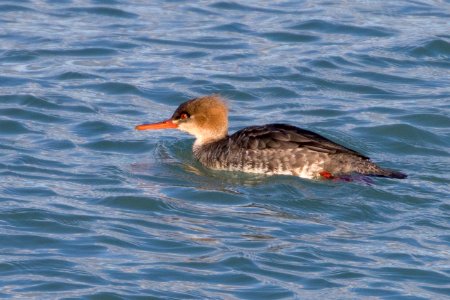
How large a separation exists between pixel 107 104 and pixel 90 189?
3335 millimetres

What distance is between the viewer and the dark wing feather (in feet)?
42.6

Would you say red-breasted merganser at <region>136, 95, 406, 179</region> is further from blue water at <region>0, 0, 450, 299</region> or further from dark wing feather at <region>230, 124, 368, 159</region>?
blue water at <region>0, 0, 450, 299</region>

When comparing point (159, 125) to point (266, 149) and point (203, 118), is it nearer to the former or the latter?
point (203, 118)

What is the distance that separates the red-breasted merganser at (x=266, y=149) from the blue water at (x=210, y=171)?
0.19 meters

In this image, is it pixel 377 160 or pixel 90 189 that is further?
pixel 377 160

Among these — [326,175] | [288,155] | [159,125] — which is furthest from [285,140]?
[159,125]

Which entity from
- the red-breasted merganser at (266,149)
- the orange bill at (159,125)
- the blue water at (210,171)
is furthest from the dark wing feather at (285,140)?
the orange bill at (159,125)

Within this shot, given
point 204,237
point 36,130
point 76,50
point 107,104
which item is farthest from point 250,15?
point 204,237

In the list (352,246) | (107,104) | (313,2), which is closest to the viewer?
(352,246)

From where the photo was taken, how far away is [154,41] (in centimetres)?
1802

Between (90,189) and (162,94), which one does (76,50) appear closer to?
(162,94)

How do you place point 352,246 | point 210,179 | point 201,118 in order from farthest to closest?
point 201,118, point 210,179, point 352,246

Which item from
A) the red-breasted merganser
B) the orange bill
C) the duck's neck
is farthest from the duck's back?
the orange bill

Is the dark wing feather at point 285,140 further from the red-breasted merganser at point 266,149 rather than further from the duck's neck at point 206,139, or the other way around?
the duck's neck at point 206,139
